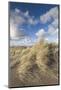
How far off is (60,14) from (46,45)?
0.37 meters

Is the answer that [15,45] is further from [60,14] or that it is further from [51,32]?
[60,14]

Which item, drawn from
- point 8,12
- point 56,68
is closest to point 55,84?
point 56,68

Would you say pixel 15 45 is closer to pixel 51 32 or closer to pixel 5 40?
pixel 5 40

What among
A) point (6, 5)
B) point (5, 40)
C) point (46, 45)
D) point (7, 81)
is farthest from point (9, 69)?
point (6, 5)

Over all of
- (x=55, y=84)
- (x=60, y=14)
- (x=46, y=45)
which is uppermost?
(x=60, y=14)

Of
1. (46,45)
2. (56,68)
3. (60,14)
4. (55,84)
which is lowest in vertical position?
(55,84)

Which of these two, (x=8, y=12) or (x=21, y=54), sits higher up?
(x=8, y=12)

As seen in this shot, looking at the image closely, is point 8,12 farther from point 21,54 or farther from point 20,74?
point 20,74

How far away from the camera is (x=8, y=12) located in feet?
8.60

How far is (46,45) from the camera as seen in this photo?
2719mm

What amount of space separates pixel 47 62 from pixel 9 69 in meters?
0.41

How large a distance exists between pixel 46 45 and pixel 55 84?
0.43 m

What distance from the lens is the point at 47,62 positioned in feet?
8.92

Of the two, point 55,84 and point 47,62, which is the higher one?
point 47,62
